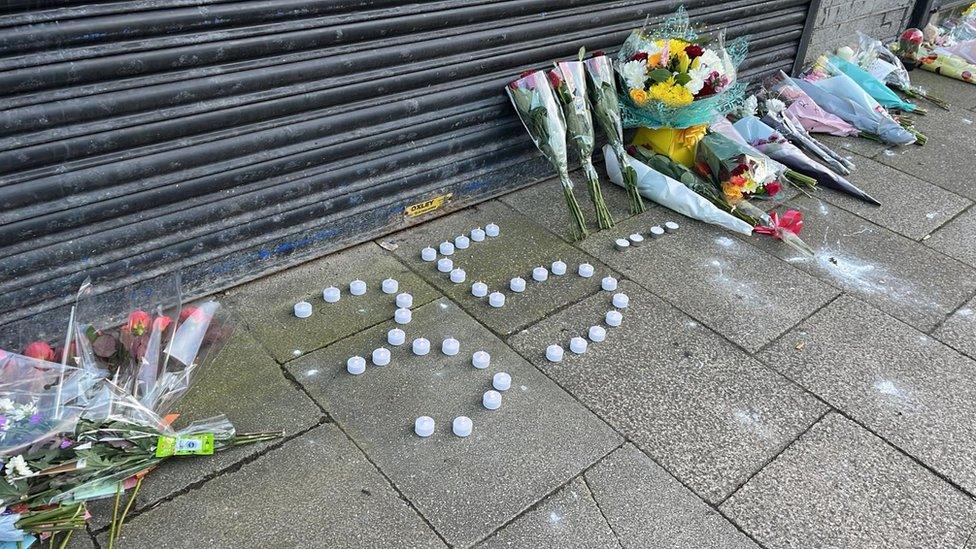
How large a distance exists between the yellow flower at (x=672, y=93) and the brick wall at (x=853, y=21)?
10.1 ft

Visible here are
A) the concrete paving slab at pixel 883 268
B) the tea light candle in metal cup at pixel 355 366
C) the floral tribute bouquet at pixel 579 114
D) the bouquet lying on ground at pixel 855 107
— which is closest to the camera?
the tea light candle in metal cup at pixel 355 366

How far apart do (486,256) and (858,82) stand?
453 cm

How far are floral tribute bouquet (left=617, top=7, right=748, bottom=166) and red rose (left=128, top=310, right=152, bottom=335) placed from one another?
321 centimetres

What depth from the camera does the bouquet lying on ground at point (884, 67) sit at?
6.82 meters

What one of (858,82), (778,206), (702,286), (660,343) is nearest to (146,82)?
(660,343)

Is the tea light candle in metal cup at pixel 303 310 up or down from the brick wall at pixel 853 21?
up

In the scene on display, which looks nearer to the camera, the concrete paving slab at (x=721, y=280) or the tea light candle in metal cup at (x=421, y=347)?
the tea light candle in metal cup at (x=421, y=347)

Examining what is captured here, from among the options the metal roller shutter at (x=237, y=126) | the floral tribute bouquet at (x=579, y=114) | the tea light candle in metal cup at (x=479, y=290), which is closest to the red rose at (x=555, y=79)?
the floral tribute bouquet at (x=579, y=114)

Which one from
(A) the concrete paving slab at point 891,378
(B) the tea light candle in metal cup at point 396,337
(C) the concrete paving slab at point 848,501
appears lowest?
(A) the concrete paving slab at point 891,378

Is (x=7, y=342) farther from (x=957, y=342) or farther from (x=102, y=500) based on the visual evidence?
(x=957, y=342)

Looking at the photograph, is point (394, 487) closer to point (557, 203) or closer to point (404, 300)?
point (404, 300)

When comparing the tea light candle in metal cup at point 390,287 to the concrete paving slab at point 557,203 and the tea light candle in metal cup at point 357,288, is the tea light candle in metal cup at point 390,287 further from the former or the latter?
the concrete paving slab at point 557,203

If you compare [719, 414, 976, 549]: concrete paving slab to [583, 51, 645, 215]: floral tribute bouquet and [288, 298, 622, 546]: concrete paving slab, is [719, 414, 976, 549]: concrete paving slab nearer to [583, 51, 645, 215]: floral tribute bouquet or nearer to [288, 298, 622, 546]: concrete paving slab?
[288, 298, 622, 546]: concrete paving slab

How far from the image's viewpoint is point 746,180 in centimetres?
464
